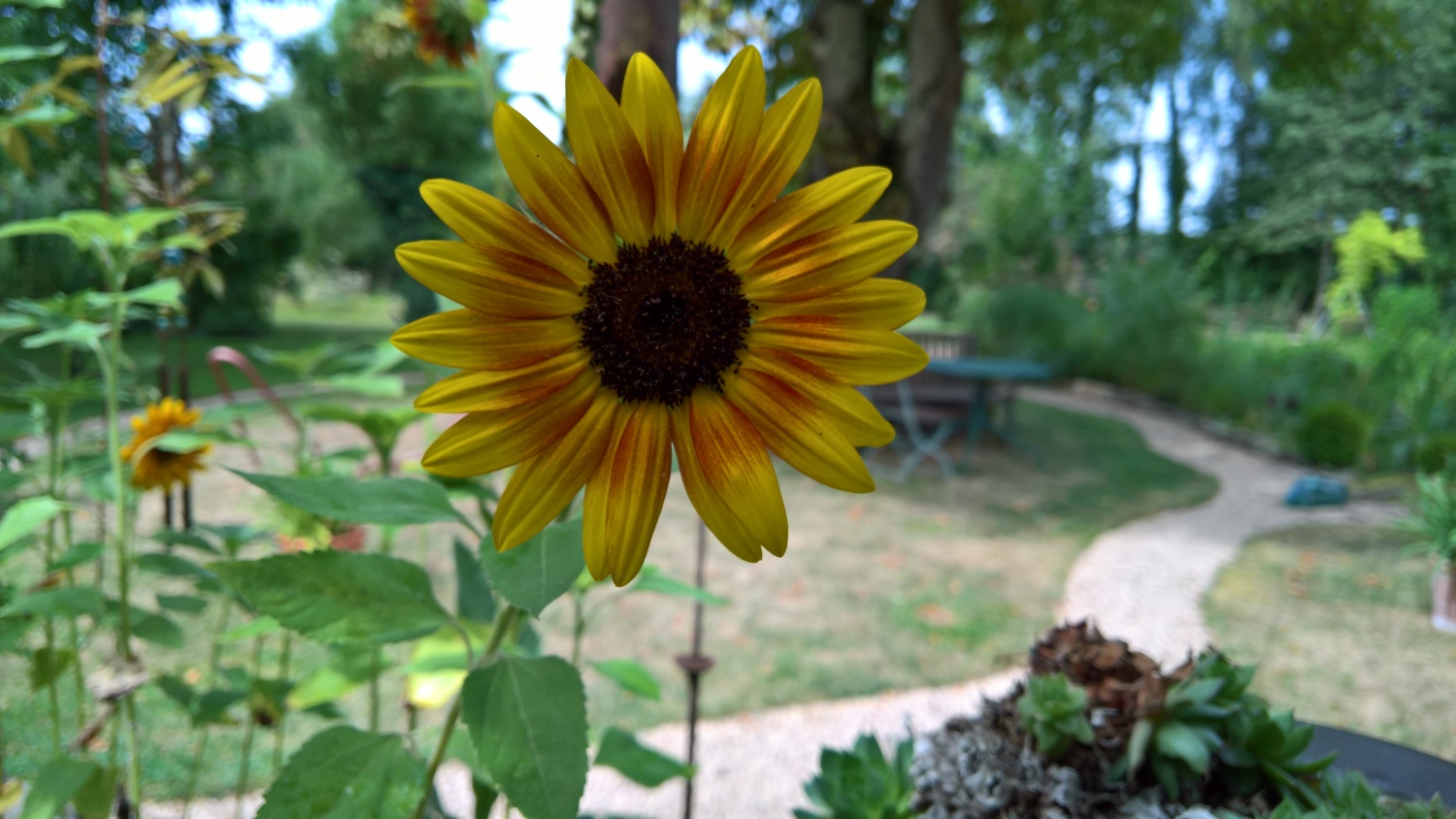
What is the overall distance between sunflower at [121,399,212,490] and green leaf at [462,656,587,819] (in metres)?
0.88

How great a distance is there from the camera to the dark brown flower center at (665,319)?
549 mm

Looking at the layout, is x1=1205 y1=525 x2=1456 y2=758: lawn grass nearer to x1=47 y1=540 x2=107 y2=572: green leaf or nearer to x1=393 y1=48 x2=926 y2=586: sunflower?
x1=393 y1=48 x2=926 y2=586: sunflower

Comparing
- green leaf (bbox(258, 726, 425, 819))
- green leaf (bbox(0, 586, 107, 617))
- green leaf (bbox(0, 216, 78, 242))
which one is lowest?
green leaf (bbox(258, 726, 425, 819))

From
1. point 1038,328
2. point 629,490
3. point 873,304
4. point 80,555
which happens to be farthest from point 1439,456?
point 1038,328

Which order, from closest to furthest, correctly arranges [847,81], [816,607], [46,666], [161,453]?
[46,666]
[161,453]
[847,81]
[816,607]

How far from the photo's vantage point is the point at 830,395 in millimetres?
514

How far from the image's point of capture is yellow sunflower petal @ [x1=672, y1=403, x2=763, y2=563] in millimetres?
500

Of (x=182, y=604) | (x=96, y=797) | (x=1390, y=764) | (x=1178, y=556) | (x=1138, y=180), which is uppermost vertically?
(x=1138, y=180)

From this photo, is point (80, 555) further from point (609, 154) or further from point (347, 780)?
point (609, 154)

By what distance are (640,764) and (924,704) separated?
2267mm

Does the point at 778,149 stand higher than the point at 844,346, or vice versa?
the point at 778,149

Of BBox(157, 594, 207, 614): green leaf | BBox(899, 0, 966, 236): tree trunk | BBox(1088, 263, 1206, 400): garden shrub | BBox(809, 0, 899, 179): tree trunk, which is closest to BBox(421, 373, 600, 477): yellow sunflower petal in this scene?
BBox(157, 594, 207, 614): green leaf

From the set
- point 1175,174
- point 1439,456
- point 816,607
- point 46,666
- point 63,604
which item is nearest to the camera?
point 63,604

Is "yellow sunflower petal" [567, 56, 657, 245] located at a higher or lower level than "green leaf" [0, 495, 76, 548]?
higher
